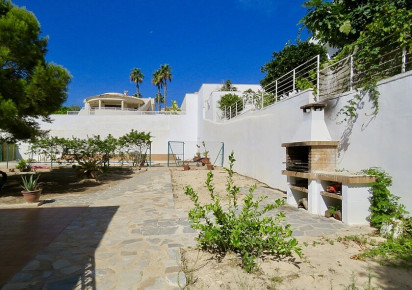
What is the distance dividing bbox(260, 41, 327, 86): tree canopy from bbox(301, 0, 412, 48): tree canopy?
6.48m

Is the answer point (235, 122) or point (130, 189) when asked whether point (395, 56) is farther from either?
point (235, 122)

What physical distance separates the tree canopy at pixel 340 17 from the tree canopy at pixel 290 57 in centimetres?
648

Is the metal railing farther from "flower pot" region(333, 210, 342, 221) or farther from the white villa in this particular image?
the white villa

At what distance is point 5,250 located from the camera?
3.65m

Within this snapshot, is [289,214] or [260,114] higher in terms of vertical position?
[260,114]

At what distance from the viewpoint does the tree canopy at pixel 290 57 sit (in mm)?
13328

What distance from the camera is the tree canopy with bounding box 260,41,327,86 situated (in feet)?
43.7

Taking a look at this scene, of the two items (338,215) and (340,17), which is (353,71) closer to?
(340,17)

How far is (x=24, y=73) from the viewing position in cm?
820

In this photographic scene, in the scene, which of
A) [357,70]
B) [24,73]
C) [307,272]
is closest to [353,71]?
[357,70]

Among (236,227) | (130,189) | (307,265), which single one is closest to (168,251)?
(236,227)

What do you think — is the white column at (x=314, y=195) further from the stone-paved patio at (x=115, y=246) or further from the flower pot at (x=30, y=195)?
the flower pot at (x=30, y=195)

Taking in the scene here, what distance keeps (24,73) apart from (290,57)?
38.6 ft

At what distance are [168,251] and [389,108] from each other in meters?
4.33
